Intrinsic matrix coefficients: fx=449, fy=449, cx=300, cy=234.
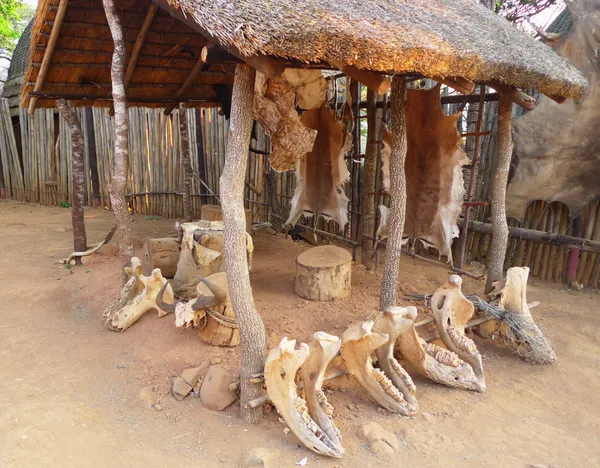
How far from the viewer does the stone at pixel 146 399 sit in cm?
283

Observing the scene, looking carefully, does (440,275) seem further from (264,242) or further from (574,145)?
(264,242)

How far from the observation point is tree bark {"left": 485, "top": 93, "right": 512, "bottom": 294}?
12.8 ft

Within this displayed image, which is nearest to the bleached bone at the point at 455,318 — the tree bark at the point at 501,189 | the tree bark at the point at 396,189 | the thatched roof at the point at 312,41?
the tree bark at the point at 396,189

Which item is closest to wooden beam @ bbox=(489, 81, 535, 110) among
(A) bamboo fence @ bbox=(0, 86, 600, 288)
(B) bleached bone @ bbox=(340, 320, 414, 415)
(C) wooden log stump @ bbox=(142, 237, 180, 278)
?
(A) bamboo fence @ bbox=(0, 86, 600, 288)

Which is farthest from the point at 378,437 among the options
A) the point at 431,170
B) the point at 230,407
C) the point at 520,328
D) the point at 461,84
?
the point at 431,170

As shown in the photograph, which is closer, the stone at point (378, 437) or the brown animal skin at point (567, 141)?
the stone at point (378, 437)

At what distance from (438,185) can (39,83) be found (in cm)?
404

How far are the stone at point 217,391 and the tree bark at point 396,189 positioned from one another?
1.32 metres

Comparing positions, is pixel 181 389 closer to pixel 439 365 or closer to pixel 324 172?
pixel 439 365

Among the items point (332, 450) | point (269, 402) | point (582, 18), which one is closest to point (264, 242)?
point (269, 402)

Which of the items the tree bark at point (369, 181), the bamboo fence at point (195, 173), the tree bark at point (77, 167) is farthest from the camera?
the bamboo fence at point (195, 173)

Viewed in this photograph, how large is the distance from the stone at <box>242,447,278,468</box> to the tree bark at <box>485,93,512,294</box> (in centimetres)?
262

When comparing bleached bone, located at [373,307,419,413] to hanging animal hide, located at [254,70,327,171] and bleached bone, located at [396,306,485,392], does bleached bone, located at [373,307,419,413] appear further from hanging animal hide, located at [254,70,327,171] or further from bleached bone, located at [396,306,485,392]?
hanging animal hide, located at [254,70,327,171]

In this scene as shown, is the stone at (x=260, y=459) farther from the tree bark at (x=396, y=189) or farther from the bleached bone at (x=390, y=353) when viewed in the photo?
the tree bark at (x=396, y=189)
